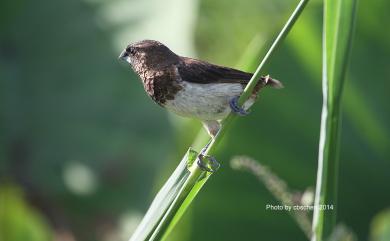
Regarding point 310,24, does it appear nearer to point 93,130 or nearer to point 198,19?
point 198,19

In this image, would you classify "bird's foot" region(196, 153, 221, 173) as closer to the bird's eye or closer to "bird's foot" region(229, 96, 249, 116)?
"bird's foot" region(229, 96, 249, 116)

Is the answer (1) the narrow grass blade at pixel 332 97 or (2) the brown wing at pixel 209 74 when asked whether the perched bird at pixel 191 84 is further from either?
(1) the narrow grass blade at pixel 332 97

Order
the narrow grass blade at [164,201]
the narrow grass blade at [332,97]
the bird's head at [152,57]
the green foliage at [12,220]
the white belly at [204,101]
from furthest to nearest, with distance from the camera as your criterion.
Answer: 1. the green foliage at [12,220]
2. the bird's head at [152,57]
3. the white belly at [204,101]
4. the narrow grass blade at [164,201]
5. the narrow grass blade at [332,97]

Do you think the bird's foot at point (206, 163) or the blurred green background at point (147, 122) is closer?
the bird's foot at point (206, 163)

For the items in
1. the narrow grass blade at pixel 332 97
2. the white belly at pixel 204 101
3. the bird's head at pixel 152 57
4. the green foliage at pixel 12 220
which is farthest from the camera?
the green foliage at pixel 12 220

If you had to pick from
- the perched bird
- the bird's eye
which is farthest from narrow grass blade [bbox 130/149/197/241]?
the bird's eye

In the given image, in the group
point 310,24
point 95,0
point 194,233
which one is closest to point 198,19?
point 95,0

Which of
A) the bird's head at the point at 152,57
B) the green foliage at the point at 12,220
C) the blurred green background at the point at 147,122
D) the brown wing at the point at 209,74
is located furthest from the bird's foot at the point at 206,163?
the green foliage at the point at 12,220
